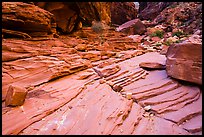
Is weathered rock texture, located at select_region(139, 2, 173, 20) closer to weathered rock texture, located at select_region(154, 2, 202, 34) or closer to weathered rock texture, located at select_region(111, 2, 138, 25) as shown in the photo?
weathered rock texture, located at select_region(154, 2, 202, 34)

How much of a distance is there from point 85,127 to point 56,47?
458cm

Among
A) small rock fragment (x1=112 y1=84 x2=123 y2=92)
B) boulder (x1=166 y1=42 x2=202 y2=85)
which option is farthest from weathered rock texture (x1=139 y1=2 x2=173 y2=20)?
small rock fragment (x1=112 y1=84 x2=123 y2=92)

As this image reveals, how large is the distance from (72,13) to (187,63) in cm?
765

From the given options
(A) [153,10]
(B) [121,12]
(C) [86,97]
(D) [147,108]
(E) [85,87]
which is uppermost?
(A) [153,10]

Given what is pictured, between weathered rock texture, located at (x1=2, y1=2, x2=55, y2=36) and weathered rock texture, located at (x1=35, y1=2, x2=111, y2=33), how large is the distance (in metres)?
2.14

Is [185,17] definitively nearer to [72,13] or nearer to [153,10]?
[153,10]

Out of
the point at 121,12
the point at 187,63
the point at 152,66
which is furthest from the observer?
the point at 121,12

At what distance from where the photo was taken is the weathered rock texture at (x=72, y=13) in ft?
33.2

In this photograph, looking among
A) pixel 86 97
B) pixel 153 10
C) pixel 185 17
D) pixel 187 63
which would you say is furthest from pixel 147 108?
pixel 153 10

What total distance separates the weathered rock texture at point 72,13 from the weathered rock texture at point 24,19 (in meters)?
2.14

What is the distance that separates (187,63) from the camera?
526 centimetres

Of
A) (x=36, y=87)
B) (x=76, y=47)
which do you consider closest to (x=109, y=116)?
(x=36, y=87)

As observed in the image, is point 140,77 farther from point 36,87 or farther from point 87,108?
point 36,87

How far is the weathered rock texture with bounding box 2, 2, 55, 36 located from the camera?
6891 millimetres
